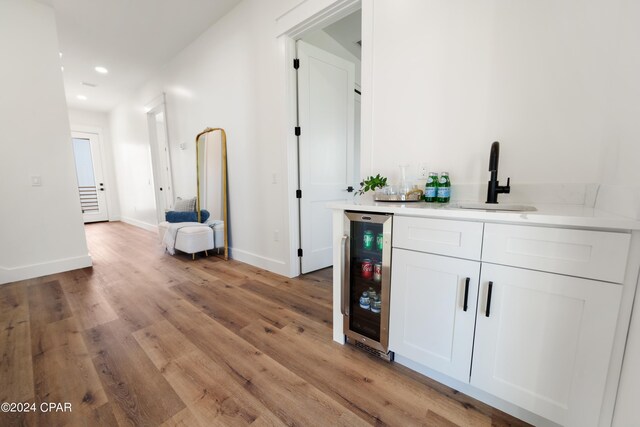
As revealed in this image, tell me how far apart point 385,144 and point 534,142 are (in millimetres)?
795

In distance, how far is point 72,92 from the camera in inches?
199

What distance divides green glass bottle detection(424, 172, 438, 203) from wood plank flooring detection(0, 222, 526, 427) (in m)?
0.96

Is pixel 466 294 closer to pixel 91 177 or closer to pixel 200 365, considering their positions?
pixel 200 365

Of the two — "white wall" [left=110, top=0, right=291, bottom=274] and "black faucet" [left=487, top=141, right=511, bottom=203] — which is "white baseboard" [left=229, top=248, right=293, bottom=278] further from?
"black faucet" [left=487, top=141, right=511, bottom=203]

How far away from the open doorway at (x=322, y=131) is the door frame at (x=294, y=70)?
0.20 ft

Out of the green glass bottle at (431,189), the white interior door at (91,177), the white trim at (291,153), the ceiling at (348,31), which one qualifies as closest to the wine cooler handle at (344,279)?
the green glass bottle at (431,189)

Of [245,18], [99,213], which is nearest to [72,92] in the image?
[99,213]

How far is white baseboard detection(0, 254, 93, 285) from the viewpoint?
8.30 ft

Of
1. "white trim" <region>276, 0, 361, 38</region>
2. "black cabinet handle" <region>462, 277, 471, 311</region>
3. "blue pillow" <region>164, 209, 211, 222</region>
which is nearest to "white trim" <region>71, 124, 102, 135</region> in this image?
"blue pillow" <region>164, 209, 211, 222</region>

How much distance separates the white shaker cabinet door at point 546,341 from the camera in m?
0.80

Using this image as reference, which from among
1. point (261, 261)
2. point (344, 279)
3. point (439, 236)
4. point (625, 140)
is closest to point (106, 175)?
point (261, 261)

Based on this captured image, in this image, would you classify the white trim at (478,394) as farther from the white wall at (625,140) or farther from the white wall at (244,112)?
the white wall at (244,112)

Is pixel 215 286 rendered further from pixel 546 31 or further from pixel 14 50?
pixel 14 50

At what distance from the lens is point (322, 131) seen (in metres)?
2.67
